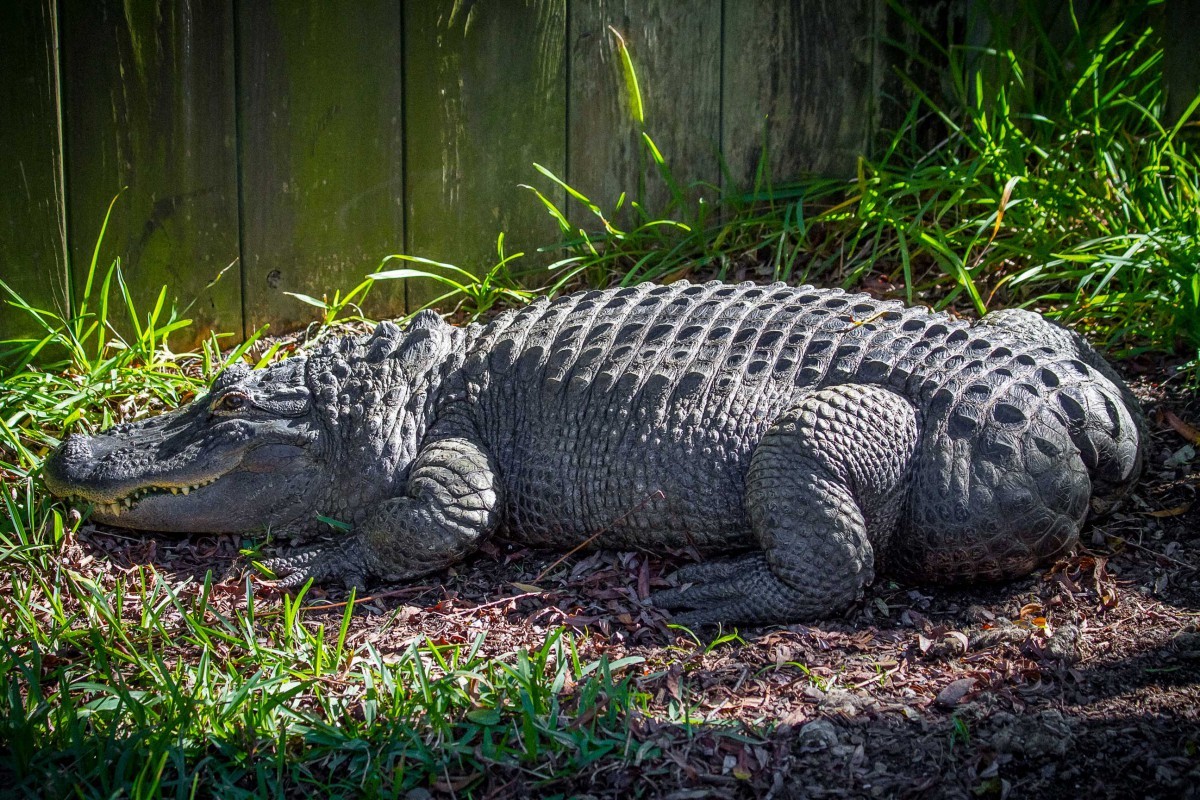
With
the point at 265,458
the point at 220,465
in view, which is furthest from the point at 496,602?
the point at 220,465

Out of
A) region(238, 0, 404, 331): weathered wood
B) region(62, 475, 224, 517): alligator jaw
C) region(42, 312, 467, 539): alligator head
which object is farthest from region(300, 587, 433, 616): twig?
region(238, 0, 404, 331): weathered wood

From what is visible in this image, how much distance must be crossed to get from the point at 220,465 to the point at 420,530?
29.9 inches

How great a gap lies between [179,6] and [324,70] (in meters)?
0.56

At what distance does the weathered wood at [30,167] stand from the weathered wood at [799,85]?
2.72 m

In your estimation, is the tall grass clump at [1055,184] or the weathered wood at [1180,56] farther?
the weathered wood at [1180,56]

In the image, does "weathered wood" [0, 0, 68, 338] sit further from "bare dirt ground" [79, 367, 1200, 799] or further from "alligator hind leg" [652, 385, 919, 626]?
A: "alligator hind leg" [652, 385, 919, 626]

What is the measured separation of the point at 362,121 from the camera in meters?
4.46

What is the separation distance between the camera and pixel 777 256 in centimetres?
470

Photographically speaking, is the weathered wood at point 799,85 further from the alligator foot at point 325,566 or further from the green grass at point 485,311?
the alligator foot at point 325,566

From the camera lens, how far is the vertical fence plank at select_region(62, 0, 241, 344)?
4066mm

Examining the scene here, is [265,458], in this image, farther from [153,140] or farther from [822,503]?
[822,503]

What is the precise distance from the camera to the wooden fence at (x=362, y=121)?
4.11 metres

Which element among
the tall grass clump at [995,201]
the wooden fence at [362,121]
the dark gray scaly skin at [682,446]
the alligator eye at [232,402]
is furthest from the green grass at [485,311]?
the alligator eye at [232,402]

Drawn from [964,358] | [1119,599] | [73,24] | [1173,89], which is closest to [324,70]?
[73,24]
